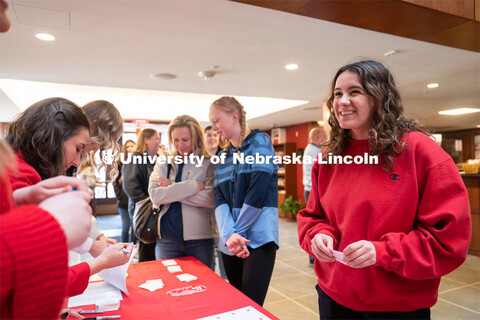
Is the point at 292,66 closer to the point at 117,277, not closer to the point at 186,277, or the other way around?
the point at 186,277

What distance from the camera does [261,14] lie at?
304cm

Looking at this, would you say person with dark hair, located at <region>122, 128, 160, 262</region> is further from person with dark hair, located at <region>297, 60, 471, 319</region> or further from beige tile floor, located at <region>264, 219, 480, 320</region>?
person with dark hair, located at <region>297, 60, 471, 319</region>

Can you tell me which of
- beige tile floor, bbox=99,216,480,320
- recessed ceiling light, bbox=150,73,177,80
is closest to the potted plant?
beige tile floor, bbox=99,216,480,320

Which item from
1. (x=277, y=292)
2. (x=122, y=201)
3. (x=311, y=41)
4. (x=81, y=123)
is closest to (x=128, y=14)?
(x=311, y=41)

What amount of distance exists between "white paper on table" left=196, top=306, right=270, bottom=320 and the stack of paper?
43cm

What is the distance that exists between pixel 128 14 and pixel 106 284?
244cm

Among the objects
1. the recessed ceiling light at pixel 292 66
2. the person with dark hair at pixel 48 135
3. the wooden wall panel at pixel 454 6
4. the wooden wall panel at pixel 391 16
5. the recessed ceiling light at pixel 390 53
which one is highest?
the recessed ceiling light at pixel 292 66

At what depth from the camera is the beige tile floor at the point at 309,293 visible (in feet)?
10.6

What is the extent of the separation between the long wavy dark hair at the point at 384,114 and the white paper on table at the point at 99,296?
1.25 metres

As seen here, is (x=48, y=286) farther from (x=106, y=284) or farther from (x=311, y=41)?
(x=311, y=41)

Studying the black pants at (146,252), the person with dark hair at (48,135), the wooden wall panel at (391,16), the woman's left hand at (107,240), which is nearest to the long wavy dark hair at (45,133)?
the person with dark hair at (48,135)

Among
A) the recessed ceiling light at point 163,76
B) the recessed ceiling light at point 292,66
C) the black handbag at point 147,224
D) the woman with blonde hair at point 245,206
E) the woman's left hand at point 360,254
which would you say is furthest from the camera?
the recessed ceiling light at point 163,76

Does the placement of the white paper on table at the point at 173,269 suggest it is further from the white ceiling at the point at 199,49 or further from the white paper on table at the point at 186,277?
the white ceiling at the point at 199,49

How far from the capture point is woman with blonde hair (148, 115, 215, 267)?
7.43 feet
